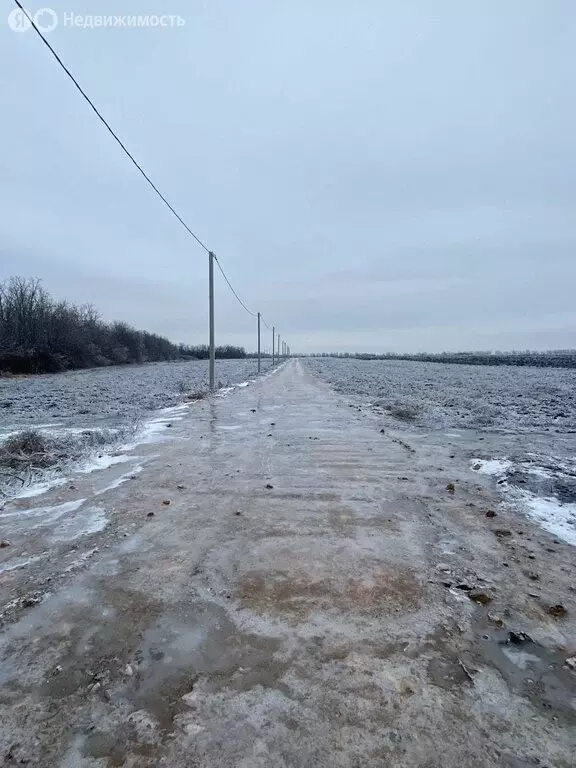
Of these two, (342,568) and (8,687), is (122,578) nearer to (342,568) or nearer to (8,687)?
(8,687)

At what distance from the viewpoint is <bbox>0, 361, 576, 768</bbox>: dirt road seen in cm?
194

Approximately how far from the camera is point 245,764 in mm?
1812

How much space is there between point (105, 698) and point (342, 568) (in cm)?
188

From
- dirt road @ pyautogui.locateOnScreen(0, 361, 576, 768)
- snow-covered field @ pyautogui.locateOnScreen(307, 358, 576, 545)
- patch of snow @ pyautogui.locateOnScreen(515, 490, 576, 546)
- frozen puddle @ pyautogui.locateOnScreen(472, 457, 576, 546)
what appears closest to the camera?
dirt road @ pyautogui.locateOnScreen(0, 361, 576, 768)

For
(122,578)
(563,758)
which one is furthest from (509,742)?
(122,578)

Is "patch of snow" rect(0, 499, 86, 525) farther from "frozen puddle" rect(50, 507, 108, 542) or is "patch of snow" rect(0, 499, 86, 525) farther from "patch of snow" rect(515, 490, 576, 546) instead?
"patch of snow" rect(515, 490, 576, 546)

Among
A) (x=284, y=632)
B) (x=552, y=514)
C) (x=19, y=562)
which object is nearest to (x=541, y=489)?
(x=552, y=514)

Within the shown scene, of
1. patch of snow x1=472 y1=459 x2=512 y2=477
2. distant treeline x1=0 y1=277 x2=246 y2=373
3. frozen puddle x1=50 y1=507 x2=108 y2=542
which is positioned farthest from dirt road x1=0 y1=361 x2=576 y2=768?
distant treeline x1=0 y1=277 x2=246 y2=373

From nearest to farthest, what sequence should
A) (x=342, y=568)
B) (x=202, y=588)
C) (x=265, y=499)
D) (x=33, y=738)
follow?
1. (x=33, y=738)
2. (x=202, y=588)
3. (x=342, y=568)
4. (x=265, y=499)

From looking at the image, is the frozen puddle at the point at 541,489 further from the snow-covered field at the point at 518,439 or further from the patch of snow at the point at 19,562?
the patch of snow at the point at 19,562

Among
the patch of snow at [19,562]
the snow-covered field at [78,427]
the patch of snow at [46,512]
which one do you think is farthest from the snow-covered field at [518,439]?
the snow-covered field at [78,427]

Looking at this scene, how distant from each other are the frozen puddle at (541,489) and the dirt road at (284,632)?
0.96 feet

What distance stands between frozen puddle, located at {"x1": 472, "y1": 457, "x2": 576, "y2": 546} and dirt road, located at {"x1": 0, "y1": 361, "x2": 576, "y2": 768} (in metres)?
0.29

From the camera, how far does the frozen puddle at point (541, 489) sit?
4.56m
